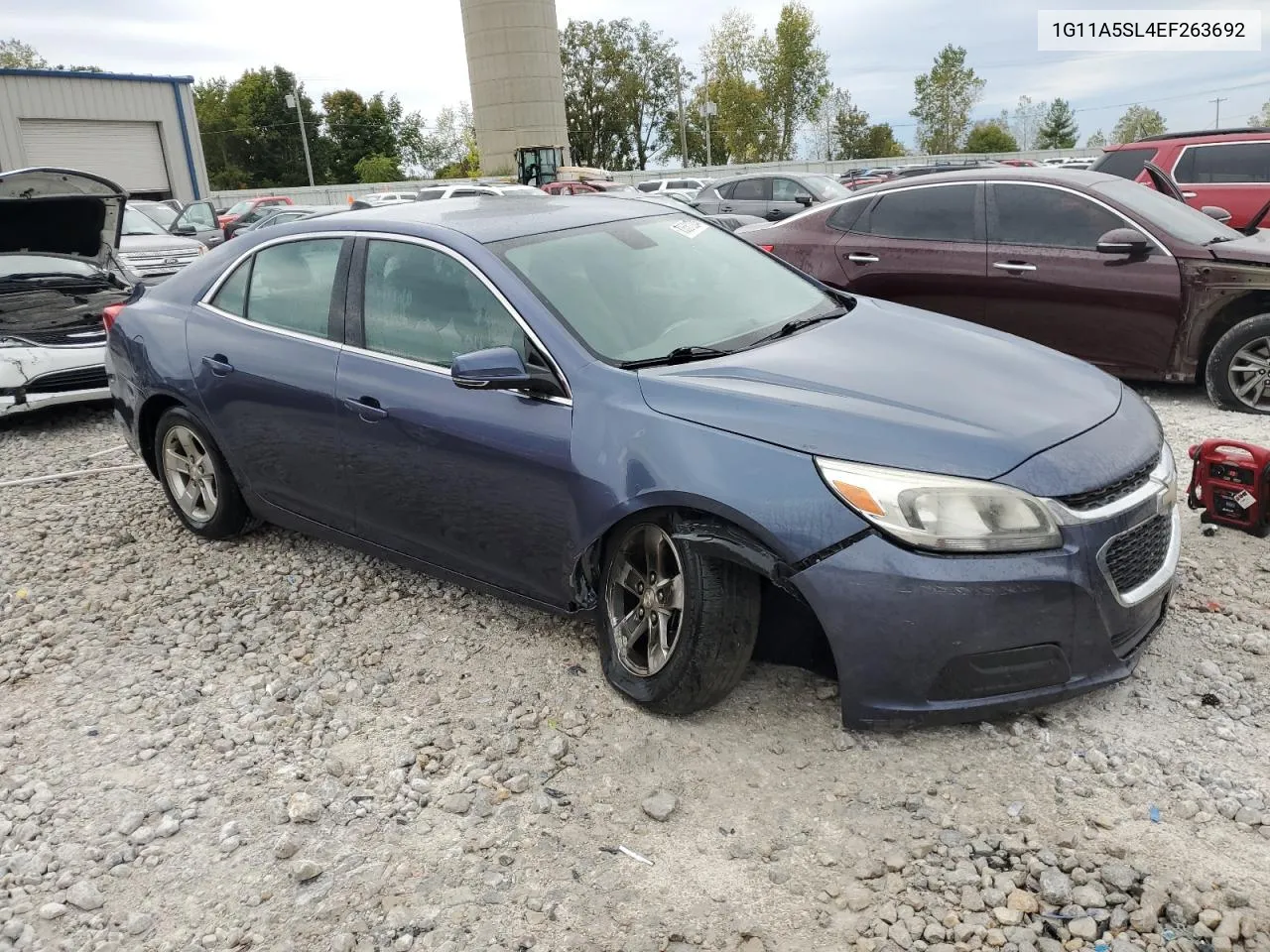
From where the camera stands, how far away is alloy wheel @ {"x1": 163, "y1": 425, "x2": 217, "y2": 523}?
16.3 ft

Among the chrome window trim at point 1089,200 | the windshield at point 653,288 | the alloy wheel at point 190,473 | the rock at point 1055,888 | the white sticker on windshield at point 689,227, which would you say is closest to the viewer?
the rock at point 1055,888

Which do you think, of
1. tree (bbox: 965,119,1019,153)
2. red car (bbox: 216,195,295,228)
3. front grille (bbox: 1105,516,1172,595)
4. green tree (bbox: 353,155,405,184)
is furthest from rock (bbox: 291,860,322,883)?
tree (bbox: 965,119,1019,153)

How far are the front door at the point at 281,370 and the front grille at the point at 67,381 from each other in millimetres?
3407

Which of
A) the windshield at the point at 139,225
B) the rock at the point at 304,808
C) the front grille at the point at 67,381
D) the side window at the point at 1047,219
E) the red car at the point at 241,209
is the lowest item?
the rock at the point at 304,808

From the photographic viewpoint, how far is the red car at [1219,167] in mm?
9914

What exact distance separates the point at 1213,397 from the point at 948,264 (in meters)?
1.91

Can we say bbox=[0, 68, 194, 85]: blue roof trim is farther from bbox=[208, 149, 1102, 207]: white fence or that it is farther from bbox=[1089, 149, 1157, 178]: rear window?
bbox=[1089, 149, 1157, 178]: rear window

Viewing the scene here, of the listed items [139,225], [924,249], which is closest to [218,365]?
[924,249]

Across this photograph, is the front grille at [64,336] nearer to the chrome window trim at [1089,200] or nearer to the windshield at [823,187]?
the chrome window trim at [1089,200]

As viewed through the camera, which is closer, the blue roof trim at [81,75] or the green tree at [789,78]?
the blue roof trim at [81,75]

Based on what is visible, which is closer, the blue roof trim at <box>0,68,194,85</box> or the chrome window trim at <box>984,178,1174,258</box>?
the chrome window trim at <box>984,178,1174,258</box>

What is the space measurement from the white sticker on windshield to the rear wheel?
2.37 meters

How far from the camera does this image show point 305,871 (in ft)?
9.01

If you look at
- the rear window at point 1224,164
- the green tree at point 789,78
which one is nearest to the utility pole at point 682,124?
the green tree at point 789,78
